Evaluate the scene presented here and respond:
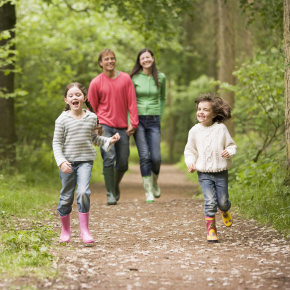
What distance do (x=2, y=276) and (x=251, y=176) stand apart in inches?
200

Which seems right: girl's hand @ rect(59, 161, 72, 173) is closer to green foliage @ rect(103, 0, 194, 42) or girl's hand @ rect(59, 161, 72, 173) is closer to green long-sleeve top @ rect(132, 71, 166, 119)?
green long-sleeve top @ rect(132, 71, 166, 119)

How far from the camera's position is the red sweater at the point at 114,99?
677 centimetres

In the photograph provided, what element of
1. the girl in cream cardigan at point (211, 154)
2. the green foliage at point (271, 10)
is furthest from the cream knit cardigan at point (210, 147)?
the green foliage at point (271, 10)

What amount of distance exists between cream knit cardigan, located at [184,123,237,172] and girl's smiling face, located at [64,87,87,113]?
1.26 m

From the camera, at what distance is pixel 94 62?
1611 centimetres

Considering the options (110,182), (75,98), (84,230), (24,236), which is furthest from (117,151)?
(24,236)

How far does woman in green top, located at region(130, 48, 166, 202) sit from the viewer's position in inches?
278

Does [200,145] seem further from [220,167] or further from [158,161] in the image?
[158,161]

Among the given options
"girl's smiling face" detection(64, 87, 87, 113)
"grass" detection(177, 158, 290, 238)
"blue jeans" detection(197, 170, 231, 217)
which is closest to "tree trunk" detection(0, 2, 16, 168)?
"grass" detection(177, 158, 290, 238)

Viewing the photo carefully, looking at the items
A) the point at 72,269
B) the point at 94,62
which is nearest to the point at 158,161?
the point at 72,269

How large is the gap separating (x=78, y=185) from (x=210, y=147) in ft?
4.80

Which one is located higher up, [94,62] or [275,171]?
[94,62]

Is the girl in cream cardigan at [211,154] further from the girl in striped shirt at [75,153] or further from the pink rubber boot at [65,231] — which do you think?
the pink rubber boot at [65,231]

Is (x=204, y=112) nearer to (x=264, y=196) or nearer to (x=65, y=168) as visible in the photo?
(x=65, y=168)
